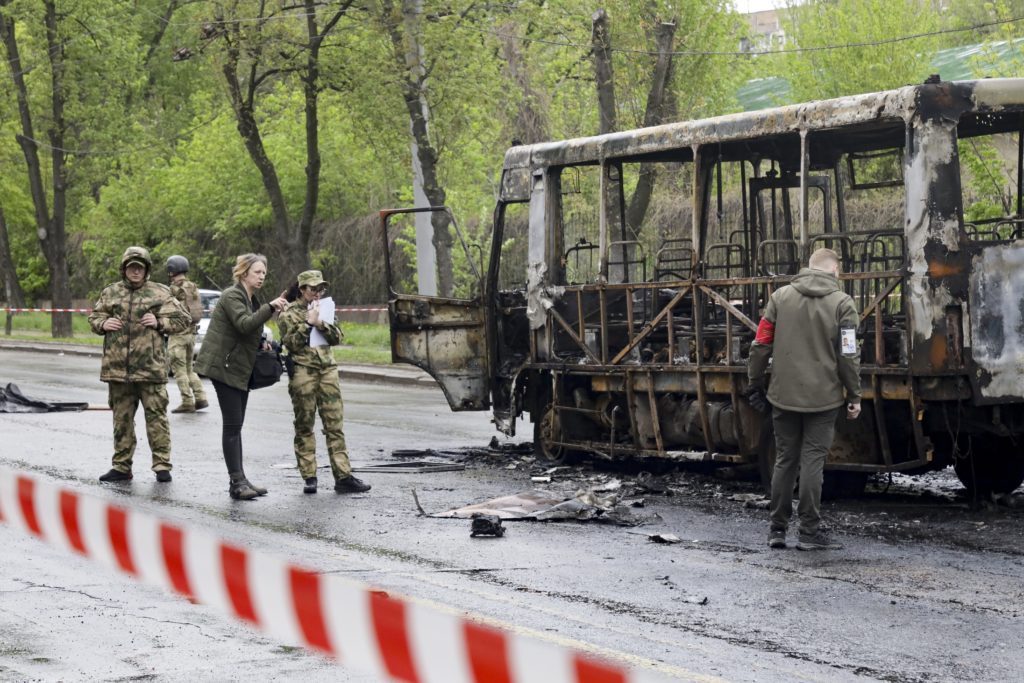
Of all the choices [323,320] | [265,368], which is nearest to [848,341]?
[323,320]

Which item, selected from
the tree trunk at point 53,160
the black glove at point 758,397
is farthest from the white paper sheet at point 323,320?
the tree trunk at point 53,160

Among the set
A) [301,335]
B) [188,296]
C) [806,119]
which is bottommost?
[301,335]

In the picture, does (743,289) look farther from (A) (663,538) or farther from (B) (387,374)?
(B) (387,374)

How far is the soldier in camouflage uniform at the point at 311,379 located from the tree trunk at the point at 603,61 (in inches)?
500

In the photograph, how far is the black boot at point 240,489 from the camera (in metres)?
11.1

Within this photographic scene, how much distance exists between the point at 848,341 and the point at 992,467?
221 cm

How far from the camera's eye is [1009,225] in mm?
11094

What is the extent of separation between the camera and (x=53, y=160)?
41.1 m

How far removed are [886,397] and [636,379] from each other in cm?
235

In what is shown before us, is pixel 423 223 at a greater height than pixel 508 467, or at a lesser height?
greater

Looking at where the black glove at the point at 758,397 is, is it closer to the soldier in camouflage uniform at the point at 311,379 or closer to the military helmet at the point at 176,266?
the soldier in camouflage uniform at the point at 311,379

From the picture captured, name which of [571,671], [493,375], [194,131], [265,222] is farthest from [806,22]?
[571,671]

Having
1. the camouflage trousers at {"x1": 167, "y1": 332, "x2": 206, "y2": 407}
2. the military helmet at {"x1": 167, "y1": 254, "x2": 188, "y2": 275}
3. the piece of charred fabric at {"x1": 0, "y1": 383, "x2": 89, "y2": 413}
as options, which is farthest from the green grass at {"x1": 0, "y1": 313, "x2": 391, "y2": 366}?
the piece of charred fabric at {"x1": 0, "y1": 383, "x2": 89, "y2": 413}

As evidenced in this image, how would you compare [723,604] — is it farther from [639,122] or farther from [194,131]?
[194,131]
